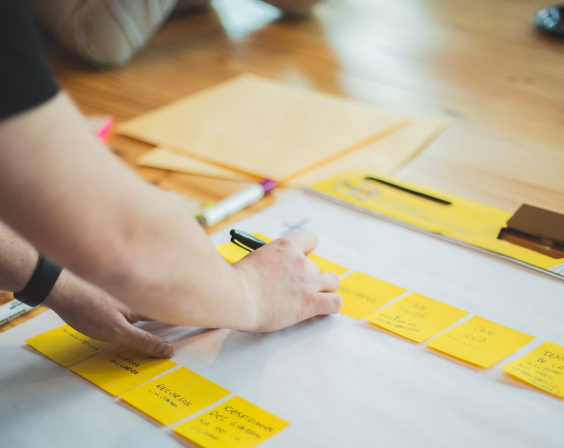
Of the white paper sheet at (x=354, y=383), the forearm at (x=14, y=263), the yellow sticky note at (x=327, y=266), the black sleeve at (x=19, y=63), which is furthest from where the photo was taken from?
the yellow sticky note at (x=327, y=266)

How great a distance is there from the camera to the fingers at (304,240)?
662mm

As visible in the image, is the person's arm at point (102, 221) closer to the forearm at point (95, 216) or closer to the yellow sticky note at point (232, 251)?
the forearm at point (95, 216)

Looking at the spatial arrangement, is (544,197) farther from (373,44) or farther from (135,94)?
(135,94)

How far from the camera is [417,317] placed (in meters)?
0.61

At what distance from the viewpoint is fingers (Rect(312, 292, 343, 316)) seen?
1.99 feet

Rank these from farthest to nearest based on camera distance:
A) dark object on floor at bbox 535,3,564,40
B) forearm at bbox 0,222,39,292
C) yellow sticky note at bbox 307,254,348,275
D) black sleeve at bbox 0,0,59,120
→ dark object on floor at bbox 535,3,564,40
yellow sticky note at bbox 307,254,348,275
forearm at bbox 0,222,39,292
black sleeve at bbox 0,0,59,120

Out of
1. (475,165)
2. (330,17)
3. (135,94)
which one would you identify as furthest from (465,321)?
(330,17)

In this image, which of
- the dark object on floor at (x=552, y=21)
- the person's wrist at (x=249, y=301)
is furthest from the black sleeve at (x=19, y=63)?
the dark object on floor at (x=552, y=21)

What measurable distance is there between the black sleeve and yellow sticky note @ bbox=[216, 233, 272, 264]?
40 centimetres

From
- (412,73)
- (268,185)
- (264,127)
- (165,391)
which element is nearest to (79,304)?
(165,391)

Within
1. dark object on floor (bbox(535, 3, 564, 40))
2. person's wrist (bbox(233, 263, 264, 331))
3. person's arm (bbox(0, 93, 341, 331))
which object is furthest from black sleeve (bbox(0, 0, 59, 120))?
dark object on floor (bbox(535, 3, 564, 40))

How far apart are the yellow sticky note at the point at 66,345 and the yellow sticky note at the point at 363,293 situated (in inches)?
9.8

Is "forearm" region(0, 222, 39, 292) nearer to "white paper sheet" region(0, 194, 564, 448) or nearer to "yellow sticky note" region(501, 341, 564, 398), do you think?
"white paper sheet" region(0, 194, 564, 448)

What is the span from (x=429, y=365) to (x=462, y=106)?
647mm
